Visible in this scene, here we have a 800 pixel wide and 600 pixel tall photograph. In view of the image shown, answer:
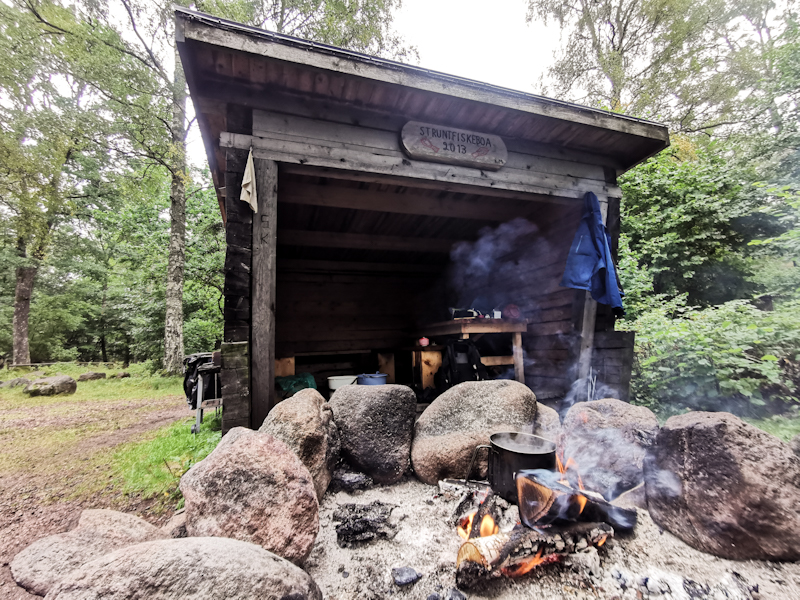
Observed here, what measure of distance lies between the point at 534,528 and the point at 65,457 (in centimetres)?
515

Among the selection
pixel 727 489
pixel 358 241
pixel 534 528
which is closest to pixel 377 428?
pixel 534 528

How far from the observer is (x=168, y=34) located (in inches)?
425

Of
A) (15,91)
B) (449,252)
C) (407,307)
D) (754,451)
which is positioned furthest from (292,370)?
(15,91)

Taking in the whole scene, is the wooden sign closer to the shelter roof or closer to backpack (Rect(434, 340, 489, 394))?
the shelter roof

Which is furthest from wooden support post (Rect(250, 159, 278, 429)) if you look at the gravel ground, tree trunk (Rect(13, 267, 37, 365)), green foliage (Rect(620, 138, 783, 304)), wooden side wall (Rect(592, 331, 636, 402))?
tree trunk (Rect(13, 267, 37, 365))

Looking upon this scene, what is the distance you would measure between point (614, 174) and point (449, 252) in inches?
124

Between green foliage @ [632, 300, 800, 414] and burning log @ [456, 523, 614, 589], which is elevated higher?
green foliage @ [632, 300, 800, 414]

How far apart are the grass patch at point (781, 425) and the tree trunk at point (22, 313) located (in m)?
19.4

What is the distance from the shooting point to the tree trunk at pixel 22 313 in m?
12.2

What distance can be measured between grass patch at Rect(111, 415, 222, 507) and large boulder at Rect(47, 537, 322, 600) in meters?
1.76

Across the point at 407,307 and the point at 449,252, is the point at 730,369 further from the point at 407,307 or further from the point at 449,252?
the point at 407,307

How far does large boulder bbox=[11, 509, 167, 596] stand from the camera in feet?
5.22

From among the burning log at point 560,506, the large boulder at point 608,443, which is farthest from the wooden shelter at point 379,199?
the burning log at point 560,506

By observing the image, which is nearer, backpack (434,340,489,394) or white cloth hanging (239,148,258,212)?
white cloth hanging (239,148,258,212)
